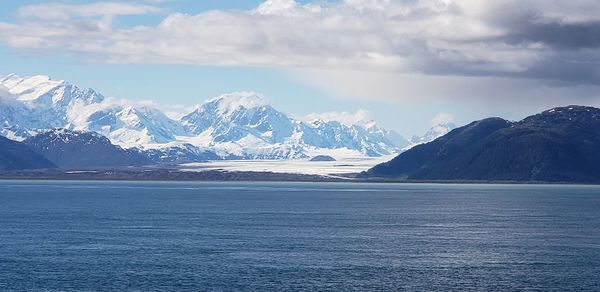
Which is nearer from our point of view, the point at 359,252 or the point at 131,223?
the point at 359,252

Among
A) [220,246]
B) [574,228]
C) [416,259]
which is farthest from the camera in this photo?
[574,228]

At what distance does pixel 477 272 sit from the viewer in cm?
10962

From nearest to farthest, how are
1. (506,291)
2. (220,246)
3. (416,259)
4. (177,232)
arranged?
(506,291) → (416,259) → (220,246) → (177,232)

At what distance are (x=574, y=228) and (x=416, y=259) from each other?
6263cm

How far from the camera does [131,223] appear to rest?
587ft

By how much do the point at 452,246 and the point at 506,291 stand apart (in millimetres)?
40954

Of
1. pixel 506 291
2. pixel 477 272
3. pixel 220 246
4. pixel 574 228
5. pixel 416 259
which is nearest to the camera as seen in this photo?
pixel 506 291

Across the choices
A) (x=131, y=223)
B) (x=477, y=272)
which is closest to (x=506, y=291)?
(x=477, y=272)

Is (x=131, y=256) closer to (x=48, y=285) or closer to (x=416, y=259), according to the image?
(x=48, y=285)

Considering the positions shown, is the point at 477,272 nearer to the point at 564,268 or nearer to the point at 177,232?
the point at 564,268

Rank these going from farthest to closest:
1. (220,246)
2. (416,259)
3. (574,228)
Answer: (574,228)
(220,246)
(416,259)

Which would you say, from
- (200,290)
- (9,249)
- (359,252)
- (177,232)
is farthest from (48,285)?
(177,232)

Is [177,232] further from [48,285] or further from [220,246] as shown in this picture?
[48,285]

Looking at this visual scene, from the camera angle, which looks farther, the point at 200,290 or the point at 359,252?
the point at 359,252
